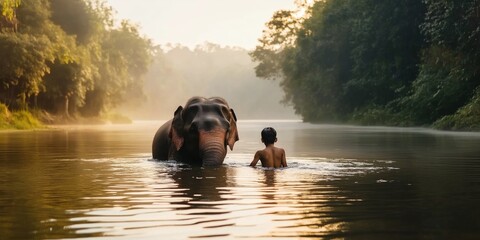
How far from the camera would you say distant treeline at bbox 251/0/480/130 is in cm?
3941

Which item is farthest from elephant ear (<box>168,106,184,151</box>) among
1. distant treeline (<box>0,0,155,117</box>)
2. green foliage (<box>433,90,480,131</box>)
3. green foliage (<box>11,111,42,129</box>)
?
green foliage (<box>11,111,42,129</box>)

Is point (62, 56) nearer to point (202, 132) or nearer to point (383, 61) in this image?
point (383, 61)

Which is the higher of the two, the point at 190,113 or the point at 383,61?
the point at 383,61

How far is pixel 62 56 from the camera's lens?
53875 mm

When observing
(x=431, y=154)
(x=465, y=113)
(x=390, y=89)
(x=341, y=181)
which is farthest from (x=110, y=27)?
(x=341, y=181)

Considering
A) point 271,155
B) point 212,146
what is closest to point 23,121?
point 212,146

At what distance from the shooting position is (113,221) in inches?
290

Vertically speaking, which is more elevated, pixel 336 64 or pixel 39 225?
pixel 336 64

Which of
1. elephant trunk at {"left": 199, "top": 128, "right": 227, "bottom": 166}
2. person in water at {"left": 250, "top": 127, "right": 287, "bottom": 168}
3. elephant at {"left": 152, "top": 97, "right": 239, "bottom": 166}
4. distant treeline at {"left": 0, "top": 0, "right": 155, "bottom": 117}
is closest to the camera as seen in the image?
person in water at {"left": 250, "top": 127, "right": 287, "bottom": 168}

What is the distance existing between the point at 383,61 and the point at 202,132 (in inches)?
1808

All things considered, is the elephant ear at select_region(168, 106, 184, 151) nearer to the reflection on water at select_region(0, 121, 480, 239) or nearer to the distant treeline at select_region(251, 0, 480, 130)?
the reflection on water at select_region(0, 121, 480, 239)

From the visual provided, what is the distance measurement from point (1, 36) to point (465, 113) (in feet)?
96.9

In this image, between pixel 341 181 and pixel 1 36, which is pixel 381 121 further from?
pixel 341 181

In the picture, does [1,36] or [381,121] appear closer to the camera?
[1,36]
